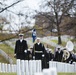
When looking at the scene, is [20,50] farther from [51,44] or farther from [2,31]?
[51,44]

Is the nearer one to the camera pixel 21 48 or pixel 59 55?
pixel 21 48

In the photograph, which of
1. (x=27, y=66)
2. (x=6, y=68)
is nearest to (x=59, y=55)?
(x=6, y=68)

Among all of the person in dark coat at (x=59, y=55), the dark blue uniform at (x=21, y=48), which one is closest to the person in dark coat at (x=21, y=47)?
the dark blue uniform at (x=21, y=48)

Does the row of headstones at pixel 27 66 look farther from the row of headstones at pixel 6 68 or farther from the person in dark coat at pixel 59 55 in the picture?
the person in dark coat at pixel 59 55

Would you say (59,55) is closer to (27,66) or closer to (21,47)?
(21,47)

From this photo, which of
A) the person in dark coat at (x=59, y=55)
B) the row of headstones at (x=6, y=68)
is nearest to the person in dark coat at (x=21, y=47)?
the row of headstones at (x=6, y=68)

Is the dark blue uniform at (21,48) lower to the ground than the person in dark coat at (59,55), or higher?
higher

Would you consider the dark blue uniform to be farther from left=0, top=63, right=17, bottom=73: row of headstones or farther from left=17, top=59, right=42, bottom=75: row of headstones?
left=17, top=59, right=42, bottom=75: row of headstones

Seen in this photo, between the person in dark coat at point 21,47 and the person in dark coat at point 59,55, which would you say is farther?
the person in dark coat at point 59,55

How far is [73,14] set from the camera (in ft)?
101

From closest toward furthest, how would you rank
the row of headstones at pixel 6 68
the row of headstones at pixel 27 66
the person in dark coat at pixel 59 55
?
the row of headstones at pixel 27 66
the row of headstones at pixel 6 68
the person in dark coat at pixel 59 55

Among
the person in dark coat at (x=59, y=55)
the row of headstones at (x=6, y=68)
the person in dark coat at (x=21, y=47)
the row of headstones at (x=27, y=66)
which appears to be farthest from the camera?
the person in dark coat at (x=59, y=55)

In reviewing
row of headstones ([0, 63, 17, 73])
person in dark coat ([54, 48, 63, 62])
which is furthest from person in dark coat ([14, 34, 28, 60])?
person in dark coat ([54, 48, 63, 62])

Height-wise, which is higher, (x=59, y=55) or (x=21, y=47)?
(x=21, y=47)
